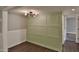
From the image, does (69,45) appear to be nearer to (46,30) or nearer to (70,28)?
(70,28)

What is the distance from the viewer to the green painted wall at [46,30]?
0.82 metres

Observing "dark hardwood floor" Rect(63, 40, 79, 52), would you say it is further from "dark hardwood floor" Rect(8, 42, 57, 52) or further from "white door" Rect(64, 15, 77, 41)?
"dark hardwood floor" Rect(8, 42, 57, 52)

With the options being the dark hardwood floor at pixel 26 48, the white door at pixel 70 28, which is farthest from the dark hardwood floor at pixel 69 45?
the dark hardwood floor at pixel 26 48

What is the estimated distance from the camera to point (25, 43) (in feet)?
2.83

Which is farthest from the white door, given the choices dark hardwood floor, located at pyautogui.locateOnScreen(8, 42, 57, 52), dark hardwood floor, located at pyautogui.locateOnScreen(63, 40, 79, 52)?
dark hardwood floor, located at pyautogui.locateOnScreen(8, 42, 57, 52)

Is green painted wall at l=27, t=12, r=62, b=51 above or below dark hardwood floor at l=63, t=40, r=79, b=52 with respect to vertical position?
above

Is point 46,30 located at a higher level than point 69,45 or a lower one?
higher

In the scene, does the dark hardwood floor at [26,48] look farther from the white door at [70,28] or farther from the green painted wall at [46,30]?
the white door at [70,28]

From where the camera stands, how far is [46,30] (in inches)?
34.1

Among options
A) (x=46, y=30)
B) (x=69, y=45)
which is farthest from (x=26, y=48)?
(x=69, y=45)

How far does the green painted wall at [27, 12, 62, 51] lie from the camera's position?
2.68ft

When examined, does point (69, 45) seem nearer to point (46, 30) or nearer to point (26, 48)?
point (46, 30)
